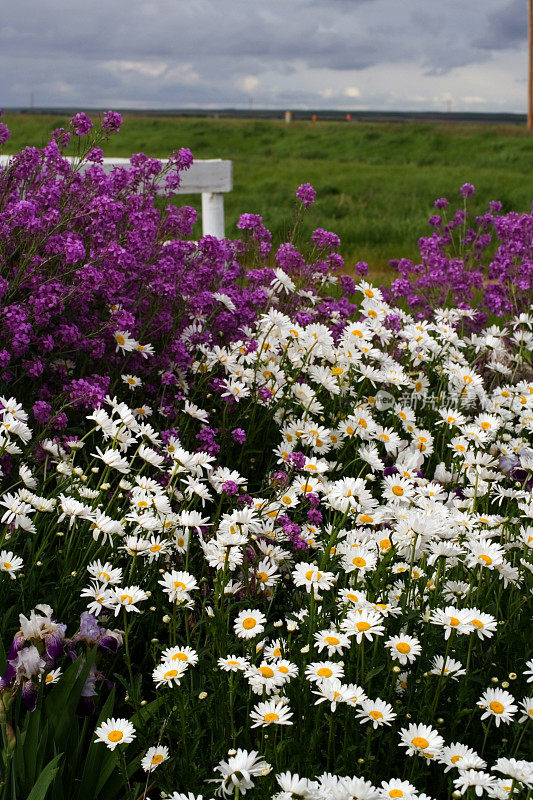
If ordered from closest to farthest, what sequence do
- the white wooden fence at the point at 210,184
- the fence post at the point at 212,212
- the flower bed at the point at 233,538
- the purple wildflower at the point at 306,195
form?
1. the flower bed at the point at 233,538
2. the purple wildflower at the point at 306,195
3. the white wooden fence at the point at 210,184
4. the fence post at the point at 212,212

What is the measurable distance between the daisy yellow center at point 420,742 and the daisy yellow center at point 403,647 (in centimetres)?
25

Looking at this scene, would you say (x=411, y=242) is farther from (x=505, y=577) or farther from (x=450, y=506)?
(x=505, y=577)

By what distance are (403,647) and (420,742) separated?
28 cm

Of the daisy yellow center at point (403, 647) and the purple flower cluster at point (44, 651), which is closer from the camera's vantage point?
the purple flower cluster at point (44, 651)

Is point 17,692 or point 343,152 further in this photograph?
point 343,152

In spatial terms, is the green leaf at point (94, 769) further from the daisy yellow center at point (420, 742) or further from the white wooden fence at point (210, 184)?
the white wooden fence at point (210, 184)

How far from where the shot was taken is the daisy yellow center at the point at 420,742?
1.91m

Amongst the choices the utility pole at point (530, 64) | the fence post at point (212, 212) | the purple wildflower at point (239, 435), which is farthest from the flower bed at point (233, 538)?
the utility pole at point (530, 64)

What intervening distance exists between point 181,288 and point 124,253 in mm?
541

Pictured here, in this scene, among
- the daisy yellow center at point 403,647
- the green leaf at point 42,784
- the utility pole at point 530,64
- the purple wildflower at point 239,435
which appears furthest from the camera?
the utility pole at point 530,64

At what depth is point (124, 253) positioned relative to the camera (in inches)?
140

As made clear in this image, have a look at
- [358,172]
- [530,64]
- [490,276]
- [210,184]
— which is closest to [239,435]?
[490,276]

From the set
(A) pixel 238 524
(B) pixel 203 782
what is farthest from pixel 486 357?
(B) pixel 203 782

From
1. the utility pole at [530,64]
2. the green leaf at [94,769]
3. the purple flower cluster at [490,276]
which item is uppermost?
the utility pole at [530,64]
